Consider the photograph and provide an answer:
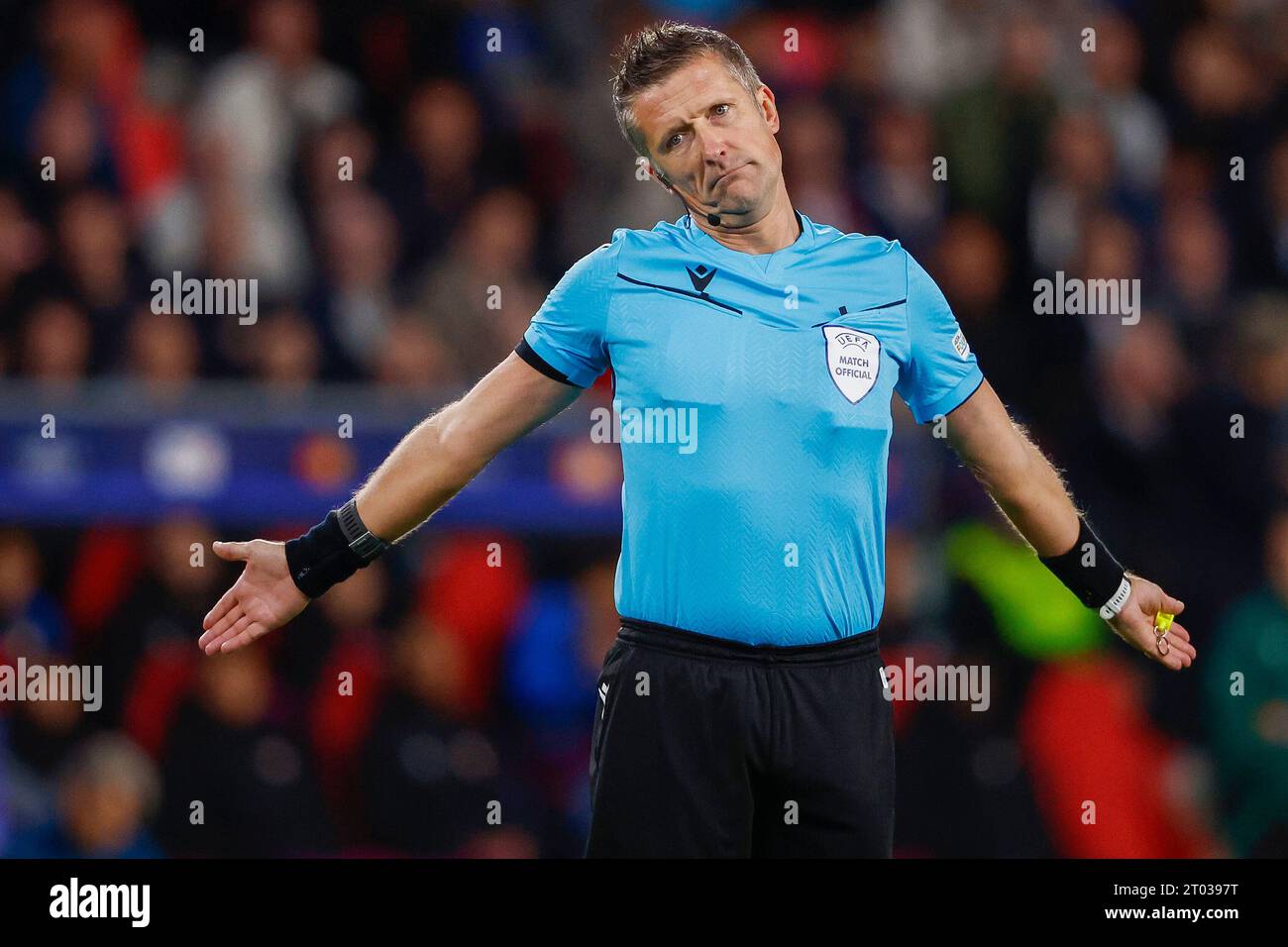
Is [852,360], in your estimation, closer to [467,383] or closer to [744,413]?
[744,413]

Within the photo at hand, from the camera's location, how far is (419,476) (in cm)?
405

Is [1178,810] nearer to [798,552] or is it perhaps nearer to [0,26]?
[798,552]

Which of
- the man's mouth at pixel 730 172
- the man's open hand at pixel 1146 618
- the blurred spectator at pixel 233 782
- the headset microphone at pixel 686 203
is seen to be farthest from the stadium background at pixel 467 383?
the man's mouth at pixel 730 172

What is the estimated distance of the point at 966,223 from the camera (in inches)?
299

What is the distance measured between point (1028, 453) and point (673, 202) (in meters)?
3.89

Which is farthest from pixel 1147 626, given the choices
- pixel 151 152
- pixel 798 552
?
pixel 151 152

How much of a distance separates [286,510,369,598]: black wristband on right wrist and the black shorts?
2.50ft

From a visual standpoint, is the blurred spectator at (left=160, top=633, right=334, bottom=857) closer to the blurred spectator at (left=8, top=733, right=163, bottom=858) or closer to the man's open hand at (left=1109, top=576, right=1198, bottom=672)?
the blurred spectator at (left=8, top=733, right=163, bottom=858)

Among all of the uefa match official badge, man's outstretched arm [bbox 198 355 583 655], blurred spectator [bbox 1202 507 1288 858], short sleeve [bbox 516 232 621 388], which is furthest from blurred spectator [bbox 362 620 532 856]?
the uefa match official badge

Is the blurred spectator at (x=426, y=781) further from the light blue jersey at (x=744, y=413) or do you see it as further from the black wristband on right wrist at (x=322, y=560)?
the light blue jersey at (x=744, y=413)

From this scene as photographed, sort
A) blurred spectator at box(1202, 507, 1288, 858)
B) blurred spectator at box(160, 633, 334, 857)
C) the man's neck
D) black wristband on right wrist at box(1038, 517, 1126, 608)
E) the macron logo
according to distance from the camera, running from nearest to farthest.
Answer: the macron logo → the man's neck → black wristband on right wrist at box(1038, 517, 1126, 608) → blurred spectator at box(160, 633, 334, 857) → blurred spectator at box(1202, 507, 1288, 858)

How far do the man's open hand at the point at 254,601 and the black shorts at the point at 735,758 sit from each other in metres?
0.87

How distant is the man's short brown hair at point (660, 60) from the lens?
13.2ft

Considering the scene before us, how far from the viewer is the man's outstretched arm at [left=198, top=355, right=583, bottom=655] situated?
158 inches
